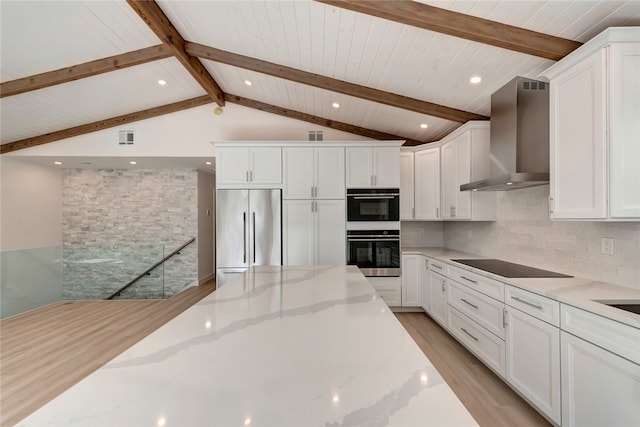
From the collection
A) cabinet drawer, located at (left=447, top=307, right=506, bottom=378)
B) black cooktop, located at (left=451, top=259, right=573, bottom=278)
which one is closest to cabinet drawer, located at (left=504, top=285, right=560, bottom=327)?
black cooktop, located at (left=451, top=259, right=573, bottom=278)

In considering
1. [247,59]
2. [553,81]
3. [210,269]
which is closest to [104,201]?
[210,269]

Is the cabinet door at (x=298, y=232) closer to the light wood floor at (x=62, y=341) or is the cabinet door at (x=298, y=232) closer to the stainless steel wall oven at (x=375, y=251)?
the stainless steel wall oven at (x=375, y=251)

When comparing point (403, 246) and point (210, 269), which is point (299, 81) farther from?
point (210, 269)

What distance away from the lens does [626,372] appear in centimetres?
144

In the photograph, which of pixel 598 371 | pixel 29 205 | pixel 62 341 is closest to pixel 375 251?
pixel 598 371

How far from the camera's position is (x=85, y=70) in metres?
3.37

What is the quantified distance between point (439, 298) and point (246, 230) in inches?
103

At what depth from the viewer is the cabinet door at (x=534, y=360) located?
1849mm

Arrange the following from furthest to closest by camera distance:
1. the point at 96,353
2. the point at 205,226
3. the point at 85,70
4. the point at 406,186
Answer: the point at 205,226, the point at 406,186, the point at 85,70, the point at 96,353

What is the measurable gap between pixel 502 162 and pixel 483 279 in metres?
1.09

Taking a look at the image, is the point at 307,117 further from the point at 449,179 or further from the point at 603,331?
the point at 603,331

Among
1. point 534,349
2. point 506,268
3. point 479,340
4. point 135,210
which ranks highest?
point 135,210

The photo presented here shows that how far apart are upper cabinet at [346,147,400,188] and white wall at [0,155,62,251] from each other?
5.66 meters

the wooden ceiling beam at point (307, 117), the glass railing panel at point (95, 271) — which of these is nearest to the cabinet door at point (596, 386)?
the wooden ceiling beam at point (307, 117)
